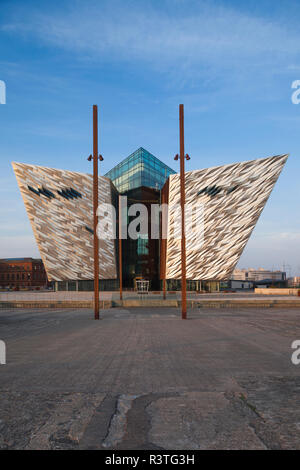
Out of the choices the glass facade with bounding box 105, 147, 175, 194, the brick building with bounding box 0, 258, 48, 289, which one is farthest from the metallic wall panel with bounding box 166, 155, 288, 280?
the brick building with bounding box 0, 258, 48, 289

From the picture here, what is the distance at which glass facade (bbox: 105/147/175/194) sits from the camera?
5725 cm

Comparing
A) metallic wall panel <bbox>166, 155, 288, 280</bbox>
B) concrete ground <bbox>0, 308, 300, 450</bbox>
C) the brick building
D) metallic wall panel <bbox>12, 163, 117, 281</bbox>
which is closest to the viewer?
concrete ground <bbox>0, 308, 300, 450</bbox>

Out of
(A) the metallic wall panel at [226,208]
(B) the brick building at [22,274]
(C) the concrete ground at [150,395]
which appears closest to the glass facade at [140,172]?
(A) the metallic wall panel at [226,208]

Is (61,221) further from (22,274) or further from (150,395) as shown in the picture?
(22,274)

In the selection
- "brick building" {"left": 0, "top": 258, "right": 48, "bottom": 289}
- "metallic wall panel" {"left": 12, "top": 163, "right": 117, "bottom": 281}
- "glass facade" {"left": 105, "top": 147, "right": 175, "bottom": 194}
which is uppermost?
"glass facade" {"left": 105, "top": 147, "right": 175, "bottom": 194}

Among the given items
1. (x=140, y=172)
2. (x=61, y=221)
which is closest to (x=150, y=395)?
(x=61, y=221)

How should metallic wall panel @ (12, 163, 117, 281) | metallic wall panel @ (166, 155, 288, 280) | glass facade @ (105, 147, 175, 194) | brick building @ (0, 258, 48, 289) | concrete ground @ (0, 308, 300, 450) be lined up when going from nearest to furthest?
concrete ground @ (0, 308, 300, 450) < metallic wall panel @ (166, 155, 288, 280) < metallic wall panel @ (12, 163, 117, 281) < glass facade @ (105, 147, 175, 194) < brick building @ (0, 258, 48, 289)

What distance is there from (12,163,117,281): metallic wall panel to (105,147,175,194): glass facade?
7717mm

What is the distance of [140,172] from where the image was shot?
57.3 meters

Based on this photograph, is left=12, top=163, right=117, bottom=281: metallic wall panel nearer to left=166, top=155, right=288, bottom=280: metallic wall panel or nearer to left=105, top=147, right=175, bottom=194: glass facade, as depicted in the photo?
left=105, top=147, right=175, bottom=194: glass facade

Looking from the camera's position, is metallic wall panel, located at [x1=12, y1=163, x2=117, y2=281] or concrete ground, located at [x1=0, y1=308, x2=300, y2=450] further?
metallic wall panel, located at [x1=12, y1=163, x2=117, y2=281]

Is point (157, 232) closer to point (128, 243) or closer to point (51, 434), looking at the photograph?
point (128, 243)
